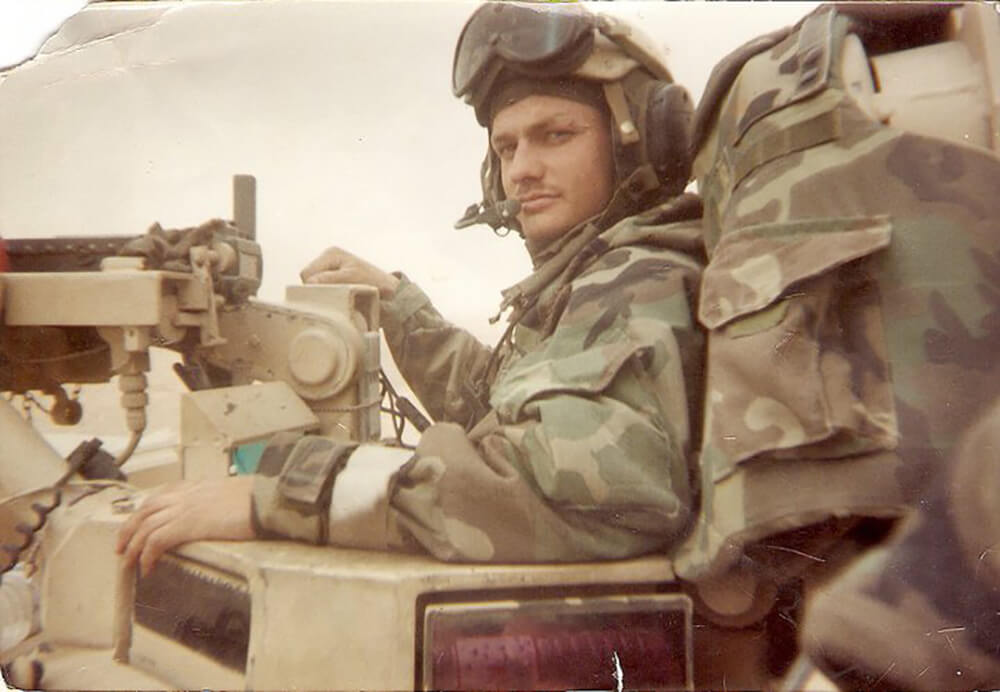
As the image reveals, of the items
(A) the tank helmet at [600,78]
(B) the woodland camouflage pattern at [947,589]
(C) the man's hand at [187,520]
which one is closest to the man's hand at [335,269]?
(A) the tank helmet at [600,78]

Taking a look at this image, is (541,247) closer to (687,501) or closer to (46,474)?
(687,501)

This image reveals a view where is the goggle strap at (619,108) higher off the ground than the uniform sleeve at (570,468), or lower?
higher

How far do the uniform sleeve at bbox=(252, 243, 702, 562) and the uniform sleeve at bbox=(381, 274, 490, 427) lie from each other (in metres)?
0.72

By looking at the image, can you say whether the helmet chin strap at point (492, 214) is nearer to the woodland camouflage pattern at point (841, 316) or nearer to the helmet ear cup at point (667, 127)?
the helmet ear cup at point (667, 127)

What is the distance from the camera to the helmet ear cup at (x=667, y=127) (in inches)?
56.6

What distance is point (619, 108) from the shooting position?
147cm

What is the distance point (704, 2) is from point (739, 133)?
349mm

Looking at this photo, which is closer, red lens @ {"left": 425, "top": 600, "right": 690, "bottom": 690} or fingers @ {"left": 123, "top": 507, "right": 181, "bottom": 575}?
red lens @ {"left": 425, "top": 600, "right": 690, "bottom": 690}

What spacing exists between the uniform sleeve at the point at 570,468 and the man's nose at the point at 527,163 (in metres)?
0.46

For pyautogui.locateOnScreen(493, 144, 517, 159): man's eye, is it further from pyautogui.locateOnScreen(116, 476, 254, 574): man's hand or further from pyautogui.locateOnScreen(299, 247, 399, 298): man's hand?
pyautogui.locateOnScreen(116, 476, 254, 574): man's hand

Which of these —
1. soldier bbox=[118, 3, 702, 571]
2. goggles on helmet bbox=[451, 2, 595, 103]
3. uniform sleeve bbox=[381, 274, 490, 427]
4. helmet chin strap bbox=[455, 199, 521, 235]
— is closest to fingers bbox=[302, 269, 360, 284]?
uniform sleeve bbox=[381, 274, 490, 427]

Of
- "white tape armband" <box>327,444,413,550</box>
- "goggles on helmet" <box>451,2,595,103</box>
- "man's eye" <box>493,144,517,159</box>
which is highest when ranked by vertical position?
"goggles on helmet" <box>451,2,595,103</box>

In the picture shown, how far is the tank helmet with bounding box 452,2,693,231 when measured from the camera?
4.44 feet

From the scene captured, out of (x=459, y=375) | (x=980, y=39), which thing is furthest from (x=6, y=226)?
(x=980, y=39)
